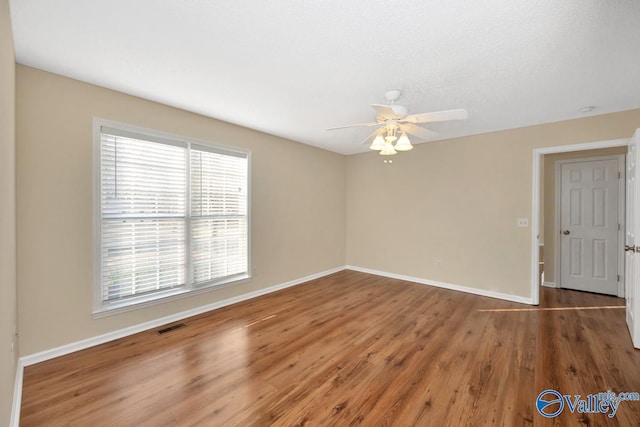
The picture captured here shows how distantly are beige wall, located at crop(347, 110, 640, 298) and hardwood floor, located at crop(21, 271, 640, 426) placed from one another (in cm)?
94

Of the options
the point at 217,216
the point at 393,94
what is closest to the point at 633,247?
the point at 393,94

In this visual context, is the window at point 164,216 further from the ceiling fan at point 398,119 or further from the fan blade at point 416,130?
the fan blade at point 416,130

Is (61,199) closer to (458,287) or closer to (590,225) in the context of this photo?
(458,287)

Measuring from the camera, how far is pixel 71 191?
2455 mm

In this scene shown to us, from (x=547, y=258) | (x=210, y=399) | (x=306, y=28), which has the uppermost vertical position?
(x=306, y=28)

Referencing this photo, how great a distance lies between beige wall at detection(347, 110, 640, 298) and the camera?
3.75 m

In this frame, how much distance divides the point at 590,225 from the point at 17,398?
22.9 ft

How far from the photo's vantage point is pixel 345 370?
7.30 feet

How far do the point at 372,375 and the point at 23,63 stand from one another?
3.90 meters

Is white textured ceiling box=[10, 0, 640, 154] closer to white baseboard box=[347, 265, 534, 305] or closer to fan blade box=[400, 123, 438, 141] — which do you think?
fan blade box=[400, 123, 438, 141]

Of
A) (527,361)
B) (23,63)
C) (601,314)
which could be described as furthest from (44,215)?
(601,314)

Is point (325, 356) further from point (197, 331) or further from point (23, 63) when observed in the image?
point (23, 63)

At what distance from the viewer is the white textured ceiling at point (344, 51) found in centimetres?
159

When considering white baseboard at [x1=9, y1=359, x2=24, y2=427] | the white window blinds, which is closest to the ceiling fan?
the white window blinds
